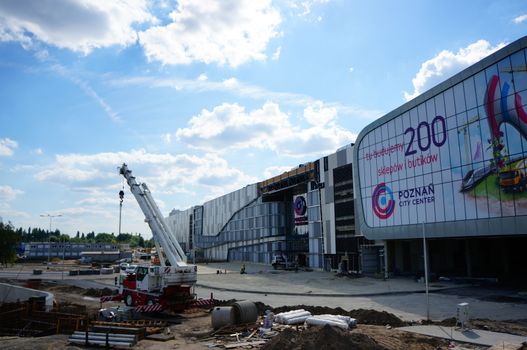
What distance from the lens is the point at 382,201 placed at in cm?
Answer: 5022

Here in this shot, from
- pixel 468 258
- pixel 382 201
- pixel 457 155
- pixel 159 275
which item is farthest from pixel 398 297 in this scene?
pixel 159 275

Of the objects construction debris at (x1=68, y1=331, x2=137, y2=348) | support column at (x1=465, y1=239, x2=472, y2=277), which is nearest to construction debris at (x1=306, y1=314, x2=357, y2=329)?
construction debris at (x1=68, y1=331, x2=137, y2=348)

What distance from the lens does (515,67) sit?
3419 cm

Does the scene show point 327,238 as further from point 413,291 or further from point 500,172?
point 500,172

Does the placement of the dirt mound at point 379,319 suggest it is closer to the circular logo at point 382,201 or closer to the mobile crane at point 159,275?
the mobile crane at point 159,275

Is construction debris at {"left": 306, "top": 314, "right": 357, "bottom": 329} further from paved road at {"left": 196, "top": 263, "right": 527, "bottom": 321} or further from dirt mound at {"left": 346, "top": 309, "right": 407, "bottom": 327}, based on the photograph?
paved road at {"left": 196, "top": 263, "right": 527, "bottom": 321}

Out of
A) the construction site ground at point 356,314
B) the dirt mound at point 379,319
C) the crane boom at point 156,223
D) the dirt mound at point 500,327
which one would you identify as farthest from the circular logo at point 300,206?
the dirt mound at point 500,327

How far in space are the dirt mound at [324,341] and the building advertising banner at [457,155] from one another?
85.6 ft

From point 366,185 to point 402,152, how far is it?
302 inches

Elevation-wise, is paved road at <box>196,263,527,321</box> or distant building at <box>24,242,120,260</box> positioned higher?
distant building at <box>24,242,120,260</box>

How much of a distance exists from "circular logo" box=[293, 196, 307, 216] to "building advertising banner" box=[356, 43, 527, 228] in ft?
65.2

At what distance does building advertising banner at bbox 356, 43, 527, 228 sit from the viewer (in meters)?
34.2

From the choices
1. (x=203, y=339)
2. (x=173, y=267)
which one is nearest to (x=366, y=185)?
(x=173, y=267)

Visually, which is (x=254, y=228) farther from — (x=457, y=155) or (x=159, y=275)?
(x=159, y=275)
